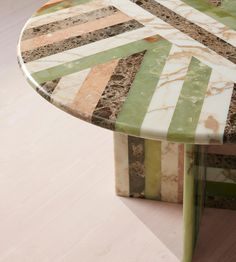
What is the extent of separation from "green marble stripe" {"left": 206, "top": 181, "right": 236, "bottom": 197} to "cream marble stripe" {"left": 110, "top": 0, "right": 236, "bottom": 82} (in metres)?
0.56

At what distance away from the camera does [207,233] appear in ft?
6.57

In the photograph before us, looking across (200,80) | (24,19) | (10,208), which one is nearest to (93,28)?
(200,80)

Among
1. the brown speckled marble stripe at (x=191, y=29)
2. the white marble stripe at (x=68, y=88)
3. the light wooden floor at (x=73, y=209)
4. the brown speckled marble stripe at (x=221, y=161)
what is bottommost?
the light wooden floor at (x=73, y=209)

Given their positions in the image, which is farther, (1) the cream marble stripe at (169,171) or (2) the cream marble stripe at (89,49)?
(1) the cream marble stripe at (169,171)

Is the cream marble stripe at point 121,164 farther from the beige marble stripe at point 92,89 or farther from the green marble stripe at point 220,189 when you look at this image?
the beige marble stripe at point 92,89

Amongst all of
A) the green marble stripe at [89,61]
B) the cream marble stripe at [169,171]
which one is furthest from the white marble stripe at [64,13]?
the cream marble stripe at [169,171]

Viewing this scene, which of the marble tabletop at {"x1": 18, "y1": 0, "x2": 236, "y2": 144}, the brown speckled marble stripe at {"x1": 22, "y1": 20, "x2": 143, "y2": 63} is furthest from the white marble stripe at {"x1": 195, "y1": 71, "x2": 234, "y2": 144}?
the brown speckled marble stripe at {"x1": 22, "y1": 20, "x2": 143, "y2": 63}

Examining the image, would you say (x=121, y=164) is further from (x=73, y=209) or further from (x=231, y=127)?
(x=231, y=127)

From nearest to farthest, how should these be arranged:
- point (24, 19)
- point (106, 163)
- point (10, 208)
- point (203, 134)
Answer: point (203, 134) → point (10, 208) → point (106, 163) → point (24, 19)

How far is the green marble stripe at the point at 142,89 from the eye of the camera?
1.43m

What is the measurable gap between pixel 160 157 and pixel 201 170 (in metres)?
0.16

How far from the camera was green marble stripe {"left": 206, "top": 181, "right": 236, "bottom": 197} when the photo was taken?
2.06 metres

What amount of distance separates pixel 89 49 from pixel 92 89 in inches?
8.6

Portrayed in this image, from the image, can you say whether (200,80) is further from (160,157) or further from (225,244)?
(225,244)
